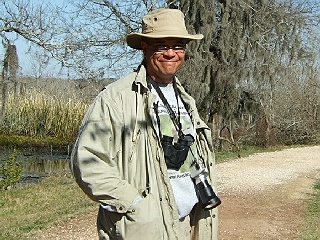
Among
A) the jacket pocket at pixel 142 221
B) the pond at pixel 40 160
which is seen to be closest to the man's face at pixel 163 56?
the jacket pocket at pixel 142 221

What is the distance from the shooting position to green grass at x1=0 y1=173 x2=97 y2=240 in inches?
282

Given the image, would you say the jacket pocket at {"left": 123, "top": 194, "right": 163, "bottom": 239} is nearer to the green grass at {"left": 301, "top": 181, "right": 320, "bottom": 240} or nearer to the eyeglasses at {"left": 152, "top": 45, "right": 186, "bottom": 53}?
the eyeglasses at {"left": 152, "top": 45, "right": 186, "bottom": 53}

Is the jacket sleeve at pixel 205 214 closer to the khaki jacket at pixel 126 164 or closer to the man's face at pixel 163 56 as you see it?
the khaki jacket at pixel 126 164

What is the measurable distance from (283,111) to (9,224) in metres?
21.1

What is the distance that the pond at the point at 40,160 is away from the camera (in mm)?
14647

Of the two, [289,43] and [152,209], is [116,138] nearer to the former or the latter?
[152,209]

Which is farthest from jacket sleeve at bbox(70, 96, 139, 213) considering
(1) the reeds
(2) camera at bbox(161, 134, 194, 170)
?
(1) the reeds

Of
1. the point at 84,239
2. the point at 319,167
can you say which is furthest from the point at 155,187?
the point at 319,167

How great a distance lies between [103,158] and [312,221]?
227 inches

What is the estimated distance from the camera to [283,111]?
27.1 meters

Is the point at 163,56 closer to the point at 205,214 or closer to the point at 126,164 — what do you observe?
the point at 126,164

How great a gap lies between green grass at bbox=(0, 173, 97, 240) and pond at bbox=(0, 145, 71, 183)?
7.51ft

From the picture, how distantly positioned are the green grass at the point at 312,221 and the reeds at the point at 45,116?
Result: 13.3 m

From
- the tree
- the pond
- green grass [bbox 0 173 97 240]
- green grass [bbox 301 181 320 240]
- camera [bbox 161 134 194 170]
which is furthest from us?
the tree
